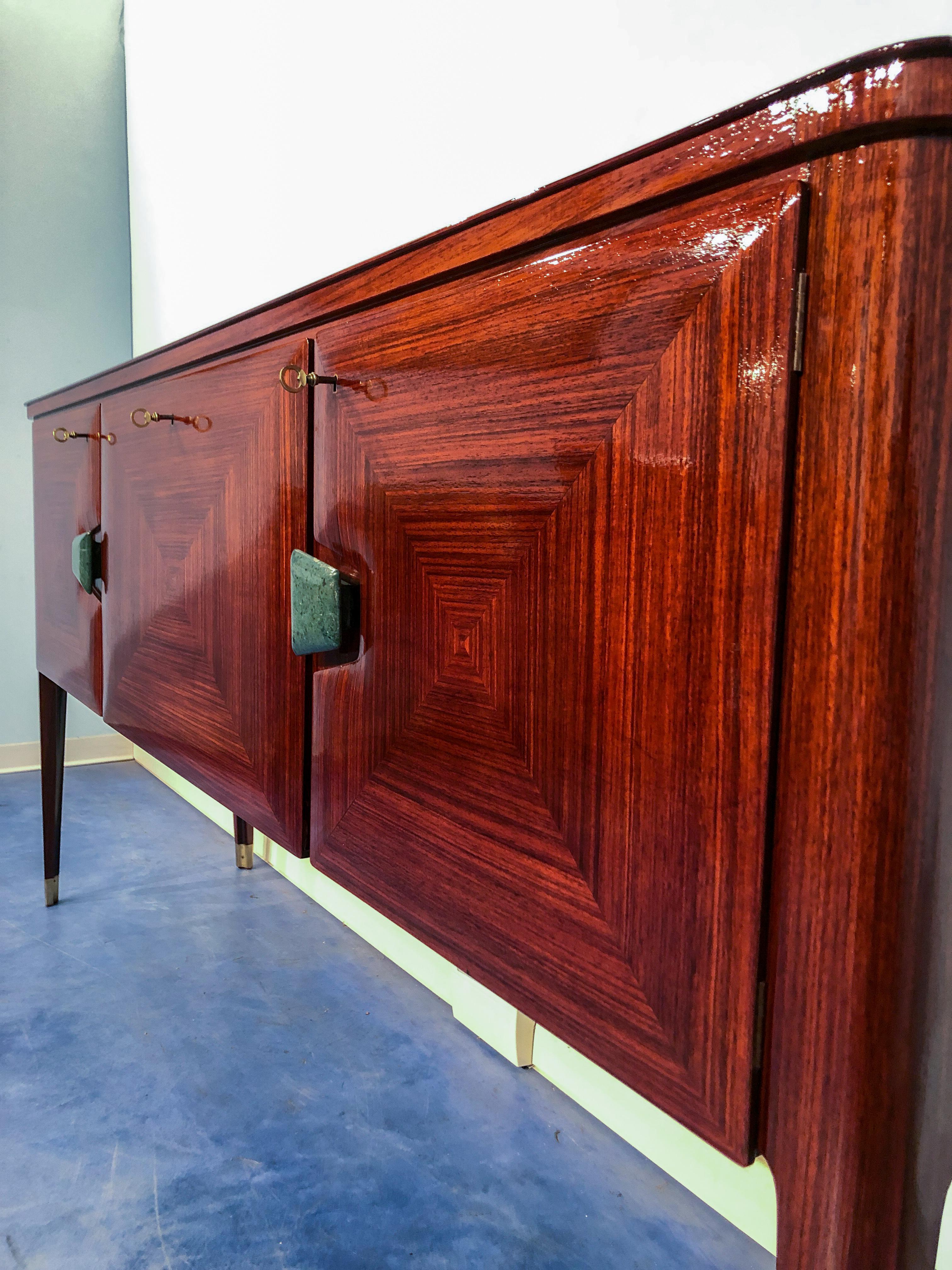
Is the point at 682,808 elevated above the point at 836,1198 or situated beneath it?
elevated above

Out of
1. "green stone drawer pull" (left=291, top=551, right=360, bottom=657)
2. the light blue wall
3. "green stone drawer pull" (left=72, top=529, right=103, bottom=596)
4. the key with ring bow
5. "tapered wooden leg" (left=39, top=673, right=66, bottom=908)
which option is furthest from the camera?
the light blue wall

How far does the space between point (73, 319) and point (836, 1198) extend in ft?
9.97

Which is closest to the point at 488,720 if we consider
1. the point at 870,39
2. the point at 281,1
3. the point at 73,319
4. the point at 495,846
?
the point at 495,846

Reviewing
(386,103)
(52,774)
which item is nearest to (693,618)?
(386,103)

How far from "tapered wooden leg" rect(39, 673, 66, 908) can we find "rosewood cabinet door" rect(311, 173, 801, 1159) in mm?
1175

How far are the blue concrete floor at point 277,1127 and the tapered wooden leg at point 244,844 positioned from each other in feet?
0.86

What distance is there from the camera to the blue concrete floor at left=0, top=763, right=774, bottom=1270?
877mm

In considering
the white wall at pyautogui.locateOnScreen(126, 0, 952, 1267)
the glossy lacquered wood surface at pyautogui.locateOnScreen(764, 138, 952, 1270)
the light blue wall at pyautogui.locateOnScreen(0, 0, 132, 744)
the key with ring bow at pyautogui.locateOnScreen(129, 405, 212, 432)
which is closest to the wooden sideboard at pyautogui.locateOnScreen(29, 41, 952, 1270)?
the glossy lacquered wood surface at pyautogui.locateOnScreen(764, 138, 952, 1270)

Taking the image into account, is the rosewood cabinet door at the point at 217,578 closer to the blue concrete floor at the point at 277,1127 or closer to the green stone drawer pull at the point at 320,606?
the green stone drawer pull at the point at 320,606

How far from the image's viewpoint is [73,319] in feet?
9.01

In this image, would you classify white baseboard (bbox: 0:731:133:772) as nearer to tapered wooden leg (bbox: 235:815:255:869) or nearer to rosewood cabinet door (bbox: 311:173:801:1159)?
tapered wooden leg (bbox: 235:815:255:869)

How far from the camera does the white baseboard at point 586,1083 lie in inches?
35.5

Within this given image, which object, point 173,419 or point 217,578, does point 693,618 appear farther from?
point 173,419

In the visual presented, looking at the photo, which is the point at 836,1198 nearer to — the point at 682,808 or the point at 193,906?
the point at 682,808
